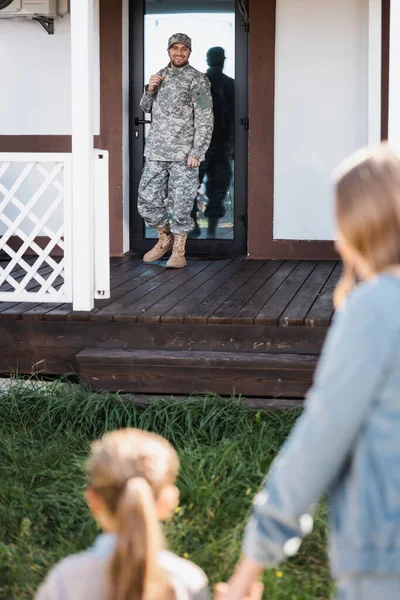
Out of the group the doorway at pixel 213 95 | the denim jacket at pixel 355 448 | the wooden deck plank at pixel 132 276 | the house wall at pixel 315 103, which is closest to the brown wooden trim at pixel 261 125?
the house wall at pixel 315 103

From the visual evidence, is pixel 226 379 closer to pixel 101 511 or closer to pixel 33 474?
pixel 33 474

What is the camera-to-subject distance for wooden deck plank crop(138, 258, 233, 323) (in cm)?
508

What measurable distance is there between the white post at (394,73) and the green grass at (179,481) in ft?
4.90

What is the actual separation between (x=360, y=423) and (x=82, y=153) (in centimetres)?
390

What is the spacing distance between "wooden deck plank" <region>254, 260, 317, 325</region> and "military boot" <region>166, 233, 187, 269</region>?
806 millimetres

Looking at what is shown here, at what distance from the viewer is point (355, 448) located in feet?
5.34

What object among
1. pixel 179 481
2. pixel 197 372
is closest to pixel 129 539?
pixel 179 481

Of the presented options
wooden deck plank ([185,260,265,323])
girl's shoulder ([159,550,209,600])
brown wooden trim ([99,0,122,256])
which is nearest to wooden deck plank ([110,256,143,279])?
brown wooden trim ([99,0,122,256])

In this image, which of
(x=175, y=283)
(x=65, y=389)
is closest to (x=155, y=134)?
(x=175, y=283)

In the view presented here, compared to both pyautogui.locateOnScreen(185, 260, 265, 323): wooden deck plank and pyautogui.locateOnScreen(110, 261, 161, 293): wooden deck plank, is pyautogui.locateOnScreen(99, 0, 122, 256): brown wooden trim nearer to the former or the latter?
pyautogui.locateOnScreen(110, 261, 161, 293): wooden deck plank

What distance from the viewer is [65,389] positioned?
4.90 metres

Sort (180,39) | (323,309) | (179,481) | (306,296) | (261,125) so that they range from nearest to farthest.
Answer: (179,481)
(323,309)
(306,296)
(180,39)
(261,125)

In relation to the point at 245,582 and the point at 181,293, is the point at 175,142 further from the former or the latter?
the point at 245,582

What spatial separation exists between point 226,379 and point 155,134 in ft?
8.63
